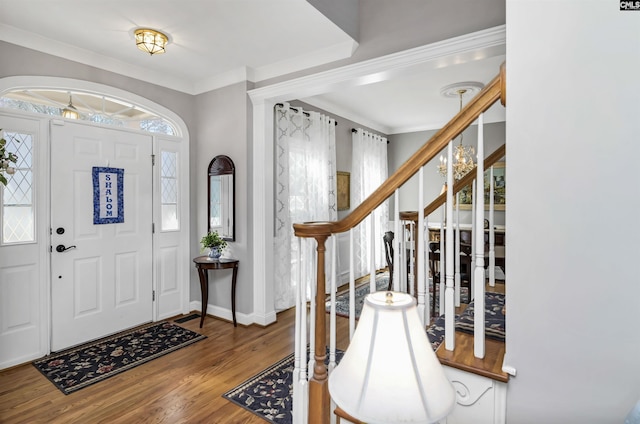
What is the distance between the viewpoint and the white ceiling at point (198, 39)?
2457 millimetres

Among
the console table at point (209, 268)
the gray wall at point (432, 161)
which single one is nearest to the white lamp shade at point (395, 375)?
the console table at point (209, 268)

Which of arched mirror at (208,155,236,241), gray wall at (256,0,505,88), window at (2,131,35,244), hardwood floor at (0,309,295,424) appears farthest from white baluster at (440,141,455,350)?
window at (2,131,35,244)

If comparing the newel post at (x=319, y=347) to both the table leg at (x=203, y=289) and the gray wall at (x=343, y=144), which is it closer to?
the table leg at (x=203, y=289)

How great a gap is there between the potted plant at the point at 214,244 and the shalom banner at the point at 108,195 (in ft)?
2.79

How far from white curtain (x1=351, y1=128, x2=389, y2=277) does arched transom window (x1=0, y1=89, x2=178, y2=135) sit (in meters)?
2.84

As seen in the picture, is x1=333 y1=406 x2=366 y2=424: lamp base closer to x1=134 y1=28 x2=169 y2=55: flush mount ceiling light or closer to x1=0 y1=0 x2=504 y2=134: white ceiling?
x1=0 y1=0 x2=504 y2=134: white ceiling

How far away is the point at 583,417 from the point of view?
1.07 meters

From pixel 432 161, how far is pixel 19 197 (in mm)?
5777

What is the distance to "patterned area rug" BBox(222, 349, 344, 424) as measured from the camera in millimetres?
2142

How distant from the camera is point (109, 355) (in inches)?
115

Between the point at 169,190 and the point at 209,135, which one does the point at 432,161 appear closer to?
the point at 209,135

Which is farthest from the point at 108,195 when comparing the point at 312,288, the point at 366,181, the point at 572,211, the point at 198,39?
the point at 366,181

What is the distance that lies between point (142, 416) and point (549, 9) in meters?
2.84

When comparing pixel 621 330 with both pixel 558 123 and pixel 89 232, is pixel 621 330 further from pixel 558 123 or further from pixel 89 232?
pixel 89 232
